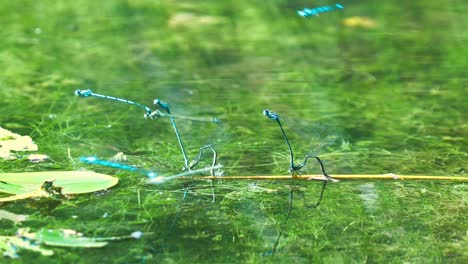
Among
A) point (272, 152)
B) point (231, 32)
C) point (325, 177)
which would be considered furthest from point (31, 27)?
point (325, 177)

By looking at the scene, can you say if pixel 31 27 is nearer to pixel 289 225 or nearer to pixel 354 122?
pixel 354 122

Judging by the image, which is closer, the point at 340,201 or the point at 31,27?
the point at 340,201

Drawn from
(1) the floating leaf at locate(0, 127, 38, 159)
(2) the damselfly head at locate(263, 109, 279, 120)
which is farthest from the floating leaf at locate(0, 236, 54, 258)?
(2) the damselfly head at locate(263, 109, 279, 120)

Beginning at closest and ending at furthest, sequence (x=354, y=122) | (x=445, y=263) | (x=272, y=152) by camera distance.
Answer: (x=445, y=263)
(x=272, y=152)
(x=354, y=122)

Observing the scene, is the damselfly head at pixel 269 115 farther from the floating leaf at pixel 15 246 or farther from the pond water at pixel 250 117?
the floating leaf at pixel 15 246

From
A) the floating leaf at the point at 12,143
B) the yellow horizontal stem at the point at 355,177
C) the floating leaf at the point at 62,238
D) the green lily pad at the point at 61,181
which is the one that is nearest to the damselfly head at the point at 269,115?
the yellow horizontal stem at the point at 355,177

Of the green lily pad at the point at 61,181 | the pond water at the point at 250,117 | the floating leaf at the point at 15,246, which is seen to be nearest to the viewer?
the floating leaf at the point at 15,246
